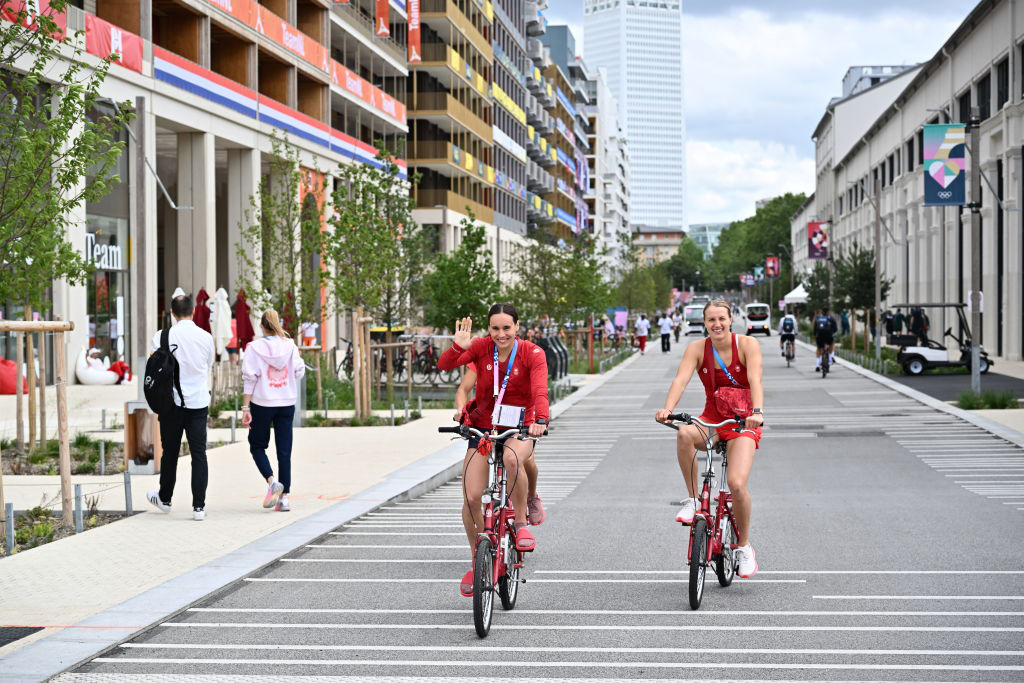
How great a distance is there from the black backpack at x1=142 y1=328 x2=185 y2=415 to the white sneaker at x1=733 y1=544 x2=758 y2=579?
5.10 m

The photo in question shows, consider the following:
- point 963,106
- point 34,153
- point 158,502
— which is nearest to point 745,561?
point 158,502

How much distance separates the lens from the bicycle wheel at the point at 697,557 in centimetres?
705

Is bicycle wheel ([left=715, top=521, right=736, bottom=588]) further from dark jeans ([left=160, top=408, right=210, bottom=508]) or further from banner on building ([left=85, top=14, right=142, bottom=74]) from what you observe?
banner on building ([left=85, top=14, right=142, bottom=74])

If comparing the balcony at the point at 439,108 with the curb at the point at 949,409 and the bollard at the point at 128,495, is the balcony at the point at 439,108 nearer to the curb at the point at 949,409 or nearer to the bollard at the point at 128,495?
the curb at the point at 949,409

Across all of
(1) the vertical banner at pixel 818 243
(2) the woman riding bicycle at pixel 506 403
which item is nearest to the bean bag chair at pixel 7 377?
(2) the woman riding bicycle at pixel 506 403

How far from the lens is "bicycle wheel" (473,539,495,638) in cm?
643

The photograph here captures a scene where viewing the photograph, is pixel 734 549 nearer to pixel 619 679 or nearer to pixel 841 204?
pixel 619 679

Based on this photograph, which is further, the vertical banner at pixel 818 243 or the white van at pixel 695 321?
the white van at pixel 695 321

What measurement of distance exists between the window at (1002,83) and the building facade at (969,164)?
0.11ft

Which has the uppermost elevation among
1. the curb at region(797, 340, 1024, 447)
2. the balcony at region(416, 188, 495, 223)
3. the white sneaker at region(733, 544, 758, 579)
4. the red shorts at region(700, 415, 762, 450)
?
the balcony at region(416, 188, 495, 223)

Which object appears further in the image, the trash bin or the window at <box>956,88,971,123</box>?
the window at <box>956,88,971,123</box>

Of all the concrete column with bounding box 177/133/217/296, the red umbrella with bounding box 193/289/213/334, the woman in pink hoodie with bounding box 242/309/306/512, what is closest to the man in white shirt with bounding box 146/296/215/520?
the woman in pink hoodie with bounding box 242/309/306/512

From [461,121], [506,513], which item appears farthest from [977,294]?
[461,121]

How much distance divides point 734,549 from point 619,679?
87.3 inches
